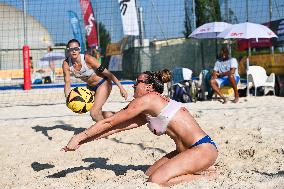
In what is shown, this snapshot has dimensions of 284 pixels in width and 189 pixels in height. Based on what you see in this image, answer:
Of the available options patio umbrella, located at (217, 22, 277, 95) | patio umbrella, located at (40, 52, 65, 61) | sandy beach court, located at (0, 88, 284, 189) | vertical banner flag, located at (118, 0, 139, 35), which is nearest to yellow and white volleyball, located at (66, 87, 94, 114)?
sandy beach court, located at (0, 88, 284, 189)

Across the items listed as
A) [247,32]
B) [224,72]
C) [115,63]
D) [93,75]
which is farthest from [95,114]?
[115,63]

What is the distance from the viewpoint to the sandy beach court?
12.1ft

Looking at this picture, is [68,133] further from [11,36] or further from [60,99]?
[11,36]

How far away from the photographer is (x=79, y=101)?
5.00 m

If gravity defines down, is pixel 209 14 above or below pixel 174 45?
above

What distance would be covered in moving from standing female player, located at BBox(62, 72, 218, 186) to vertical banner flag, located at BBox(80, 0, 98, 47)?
13.4 meters

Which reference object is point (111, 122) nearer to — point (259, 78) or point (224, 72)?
point (224, 72)

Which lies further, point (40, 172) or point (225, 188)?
point (40, 172)

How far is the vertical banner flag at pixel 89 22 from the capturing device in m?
16.9

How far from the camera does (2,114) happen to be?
864 centimetres

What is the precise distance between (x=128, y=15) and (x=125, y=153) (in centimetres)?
1027

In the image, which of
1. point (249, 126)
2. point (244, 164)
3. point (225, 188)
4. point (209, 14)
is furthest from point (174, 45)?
point (225, 188)

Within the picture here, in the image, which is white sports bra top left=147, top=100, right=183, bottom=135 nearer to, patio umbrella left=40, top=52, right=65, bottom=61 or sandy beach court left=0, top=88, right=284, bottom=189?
sandy beach court left=0, top=88, right=284, bottom=189

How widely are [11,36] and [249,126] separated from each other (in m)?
9.53
